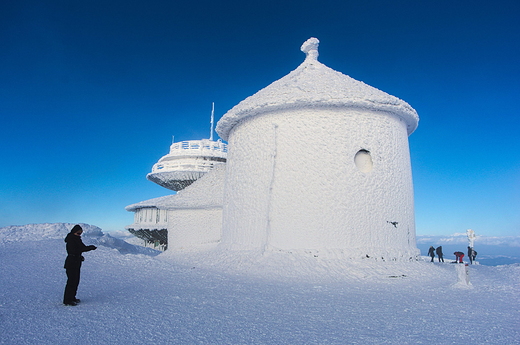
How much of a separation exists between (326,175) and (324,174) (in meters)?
0.06

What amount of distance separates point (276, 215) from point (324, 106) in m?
3.37

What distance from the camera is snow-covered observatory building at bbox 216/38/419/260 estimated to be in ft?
A: 28.8

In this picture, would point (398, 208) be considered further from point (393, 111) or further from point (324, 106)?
point (324, 106)

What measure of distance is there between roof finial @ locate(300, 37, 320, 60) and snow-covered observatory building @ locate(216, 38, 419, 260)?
7.36ft

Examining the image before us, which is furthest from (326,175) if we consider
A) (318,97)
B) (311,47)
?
(311,47)

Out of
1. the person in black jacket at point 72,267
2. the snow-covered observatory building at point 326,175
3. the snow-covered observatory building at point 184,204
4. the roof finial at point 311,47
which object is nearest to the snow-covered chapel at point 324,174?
the snow-covered observatory building at point 326,175

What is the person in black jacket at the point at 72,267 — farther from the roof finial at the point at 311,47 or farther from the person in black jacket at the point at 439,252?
the person in black jacket at the point at 439,252

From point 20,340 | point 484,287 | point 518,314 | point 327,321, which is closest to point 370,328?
point 327,321

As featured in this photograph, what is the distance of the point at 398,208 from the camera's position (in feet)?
31.0

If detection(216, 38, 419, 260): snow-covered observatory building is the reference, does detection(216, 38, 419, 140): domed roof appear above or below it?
above

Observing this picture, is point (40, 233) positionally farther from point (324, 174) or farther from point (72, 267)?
point (324, 174)

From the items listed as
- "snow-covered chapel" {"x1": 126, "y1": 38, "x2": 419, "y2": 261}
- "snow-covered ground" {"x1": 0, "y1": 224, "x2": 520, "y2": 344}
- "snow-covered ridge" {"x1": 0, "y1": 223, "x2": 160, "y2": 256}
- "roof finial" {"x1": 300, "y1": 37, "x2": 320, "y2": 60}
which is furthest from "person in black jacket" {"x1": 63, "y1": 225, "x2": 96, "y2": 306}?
"roof finial" {"x1": 300, "y1": 37, "x2": 320, "y2": 60}

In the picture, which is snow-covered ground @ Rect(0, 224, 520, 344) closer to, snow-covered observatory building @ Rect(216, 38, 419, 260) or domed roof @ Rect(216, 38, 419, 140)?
snow-covered observatory building @ Rect(216, 38, 419, 260)

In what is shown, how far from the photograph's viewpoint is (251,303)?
502cm
